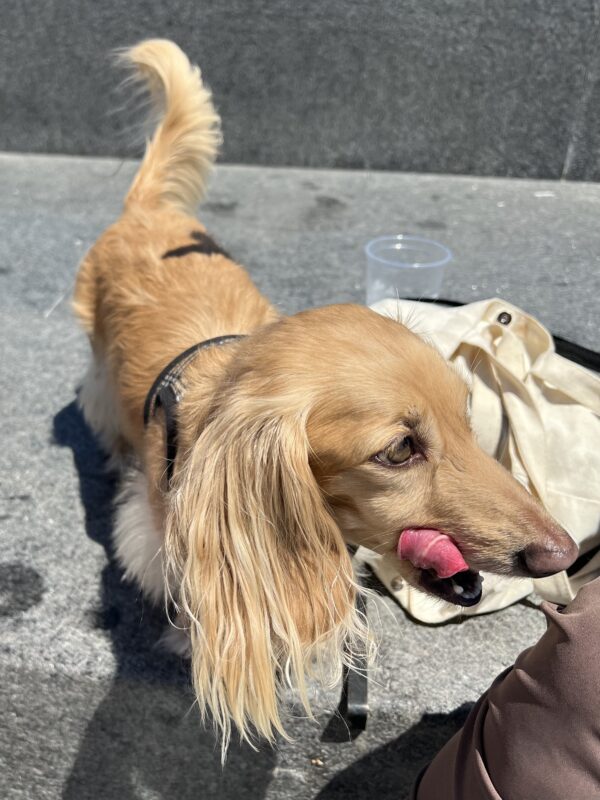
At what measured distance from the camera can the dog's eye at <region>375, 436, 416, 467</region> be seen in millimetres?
1593

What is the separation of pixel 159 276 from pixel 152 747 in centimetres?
153

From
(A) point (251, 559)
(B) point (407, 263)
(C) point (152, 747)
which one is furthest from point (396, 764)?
(B) point (407, 263)

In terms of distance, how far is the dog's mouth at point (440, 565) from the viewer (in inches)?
63.6

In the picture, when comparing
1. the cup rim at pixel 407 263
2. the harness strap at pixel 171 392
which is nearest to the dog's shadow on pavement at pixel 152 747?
the harness strap at pixel 171 392

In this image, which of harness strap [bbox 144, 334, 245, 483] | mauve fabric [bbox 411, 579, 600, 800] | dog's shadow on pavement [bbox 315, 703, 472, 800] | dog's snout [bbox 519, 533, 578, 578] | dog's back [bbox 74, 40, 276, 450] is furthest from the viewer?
dog's back [bbox 74, 40, 276, 450]

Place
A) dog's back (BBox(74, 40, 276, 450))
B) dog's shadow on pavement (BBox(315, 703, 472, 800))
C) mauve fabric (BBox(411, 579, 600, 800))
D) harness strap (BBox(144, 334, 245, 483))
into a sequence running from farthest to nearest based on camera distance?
1. dog's back (BBox(74, 40, 276, 450))
2. harness strap (BBox(144, 334, 245, 483))
3. dog's shadow on pavement (BBox(315, 703, 472, 800))
4. mauve fabric (BBox(411, 579, 600, 800))

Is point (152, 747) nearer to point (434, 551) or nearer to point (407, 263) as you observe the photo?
point (434, 551)

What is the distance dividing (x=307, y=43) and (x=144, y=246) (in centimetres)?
297

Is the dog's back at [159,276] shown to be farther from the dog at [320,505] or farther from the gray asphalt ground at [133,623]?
the dog at [320,505]

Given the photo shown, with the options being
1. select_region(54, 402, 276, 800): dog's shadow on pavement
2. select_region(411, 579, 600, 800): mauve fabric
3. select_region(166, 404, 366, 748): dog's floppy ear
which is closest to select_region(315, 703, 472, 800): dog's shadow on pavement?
select_region(54, 402, 276, 800): dog's shadow on pavement

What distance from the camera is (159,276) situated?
2713 mm

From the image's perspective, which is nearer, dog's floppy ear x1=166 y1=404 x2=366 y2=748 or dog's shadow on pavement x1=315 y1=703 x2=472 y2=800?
dog's floppy ear x1=166 y1=404 x2=366 y2=748

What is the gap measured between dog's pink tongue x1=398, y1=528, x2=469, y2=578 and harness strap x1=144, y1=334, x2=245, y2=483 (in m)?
0.72

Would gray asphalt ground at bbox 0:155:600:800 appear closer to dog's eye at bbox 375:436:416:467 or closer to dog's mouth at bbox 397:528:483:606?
dog's mouth at bbox 397:528:483:606
